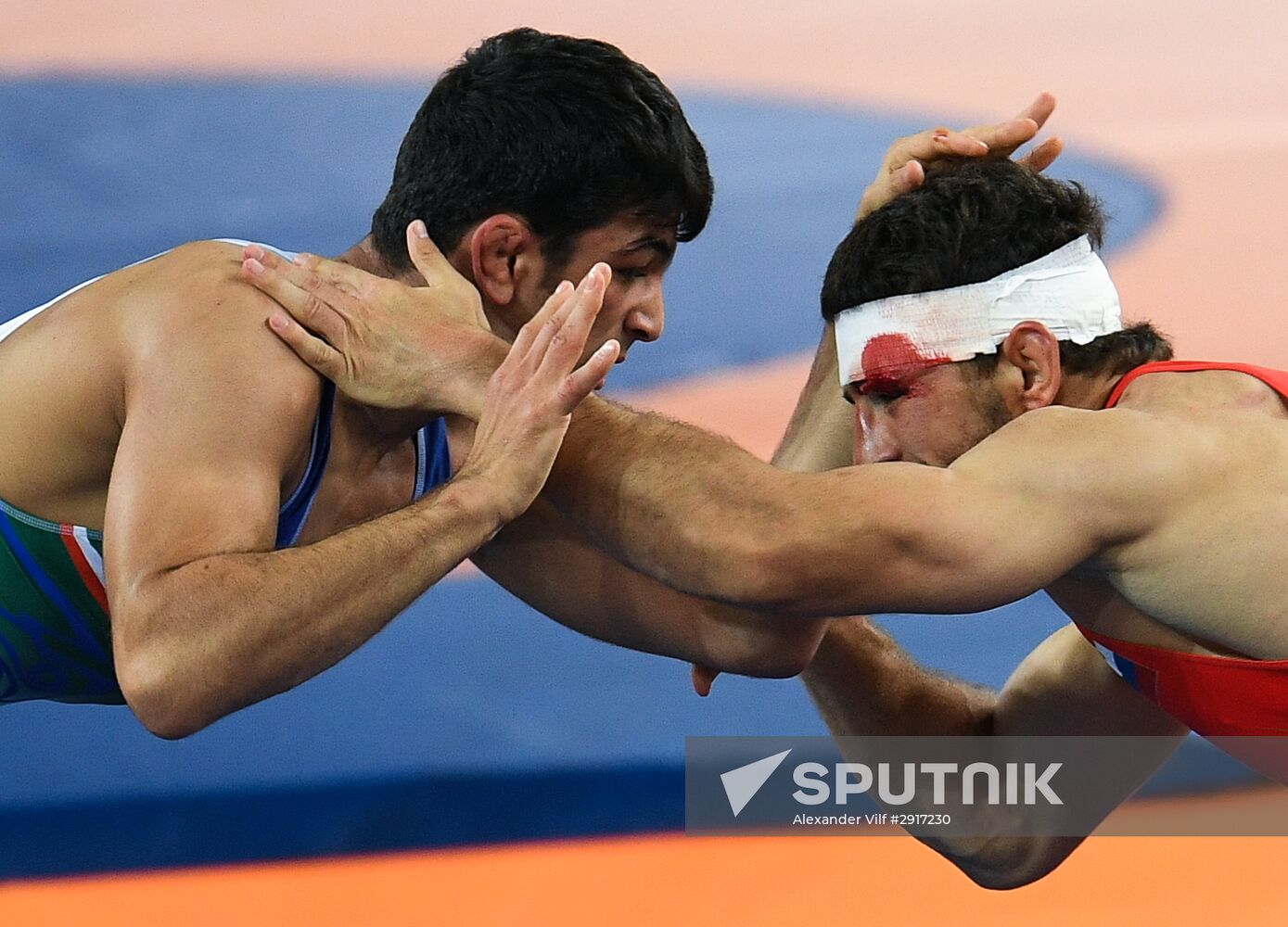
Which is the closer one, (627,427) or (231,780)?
(627,427)

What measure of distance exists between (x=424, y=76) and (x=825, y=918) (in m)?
4.00

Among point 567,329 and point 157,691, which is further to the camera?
point 567,329

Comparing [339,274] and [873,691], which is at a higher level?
[339,274]

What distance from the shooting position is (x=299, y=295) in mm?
2477

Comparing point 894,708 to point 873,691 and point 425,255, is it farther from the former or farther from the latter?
point 425,255

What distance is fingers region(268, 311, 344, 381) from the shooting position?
7.93ft

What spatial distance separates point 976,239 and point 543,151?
2.36 ft

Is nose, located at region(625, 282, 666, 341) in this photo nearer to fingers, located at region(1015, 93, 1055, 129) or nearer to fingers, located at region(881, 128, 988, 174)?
fingers, located at region(881, 128, 988, 174)

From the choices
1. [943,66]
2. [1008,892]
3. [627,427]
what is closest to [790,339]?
[943,66]

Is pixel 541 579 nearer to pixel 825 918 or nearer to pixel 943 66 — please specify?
pixel 825 918

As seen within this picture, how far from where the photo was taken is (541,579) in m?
3.11

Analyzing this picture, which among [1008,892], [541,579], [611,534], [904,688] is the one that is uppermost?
[611,534]

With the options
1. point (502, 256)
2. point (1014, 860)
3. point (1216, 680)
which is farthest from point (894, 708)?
point (502, 256)

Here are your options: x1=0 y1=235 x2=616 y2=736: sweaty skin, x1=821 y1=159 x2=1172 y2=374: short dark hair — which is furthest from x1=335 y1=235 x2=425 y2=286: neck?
x1=821 y1=159 x2=1172 y2=374: short dark hair
